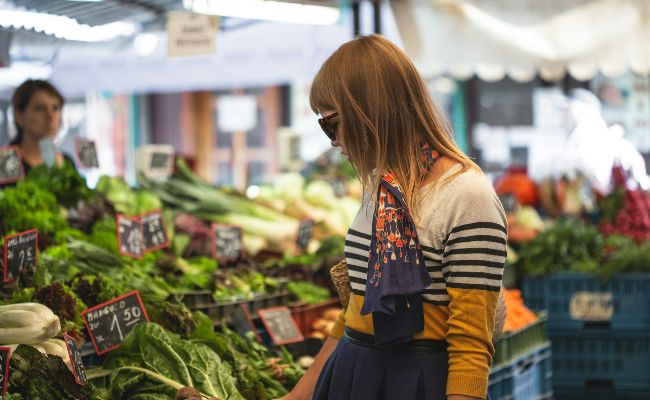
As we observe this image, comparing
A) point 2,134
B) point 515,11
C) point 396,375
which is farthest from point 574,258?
point 396,375

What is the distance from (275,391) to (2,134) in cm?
394

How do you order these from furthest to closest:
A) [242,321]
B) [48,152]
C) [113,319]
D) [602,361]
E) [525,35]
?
[525,35] → [602,361] → [48,152] → [242,321] → [113,319]

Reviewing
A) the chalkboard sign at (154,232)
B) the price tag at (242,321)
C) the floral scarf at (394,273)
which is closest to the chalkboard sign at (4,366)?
the floral scarf at (394,273)

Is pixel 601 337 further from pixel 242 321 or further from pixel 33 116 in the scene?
pixel 33 116

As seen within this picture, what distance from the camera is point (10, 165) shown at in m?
4.75

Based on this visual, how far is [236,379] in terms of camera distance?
330 cm

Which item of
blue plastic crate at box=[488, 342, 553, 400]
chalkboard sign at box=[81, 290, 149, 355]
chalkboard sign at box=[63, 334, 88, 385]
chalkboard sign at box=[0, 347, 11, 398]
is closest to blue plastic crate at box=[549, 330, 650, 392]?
blue plastic crate at box=[488, 342, 553, 400]

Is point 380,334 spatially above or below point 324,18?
below

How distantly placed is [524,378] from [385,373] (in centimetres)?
272

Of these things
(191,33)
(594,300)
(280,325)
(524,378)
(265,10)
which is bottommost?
(524,378)

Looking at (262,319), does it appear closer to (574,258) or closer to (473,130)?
(574,258)

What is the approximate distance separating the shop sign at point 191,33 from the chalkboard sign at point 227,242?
114 cm

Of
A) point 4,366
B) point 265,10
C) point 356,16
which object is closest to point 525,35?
point 356,16

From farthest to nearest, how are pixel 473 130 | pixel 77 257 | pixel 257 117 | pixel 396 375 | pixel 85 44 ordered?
1. pixel 257 117
2. pixel 473 130
3. pixel 85 44
4. pixel 77 257
5. pixel 396 375
